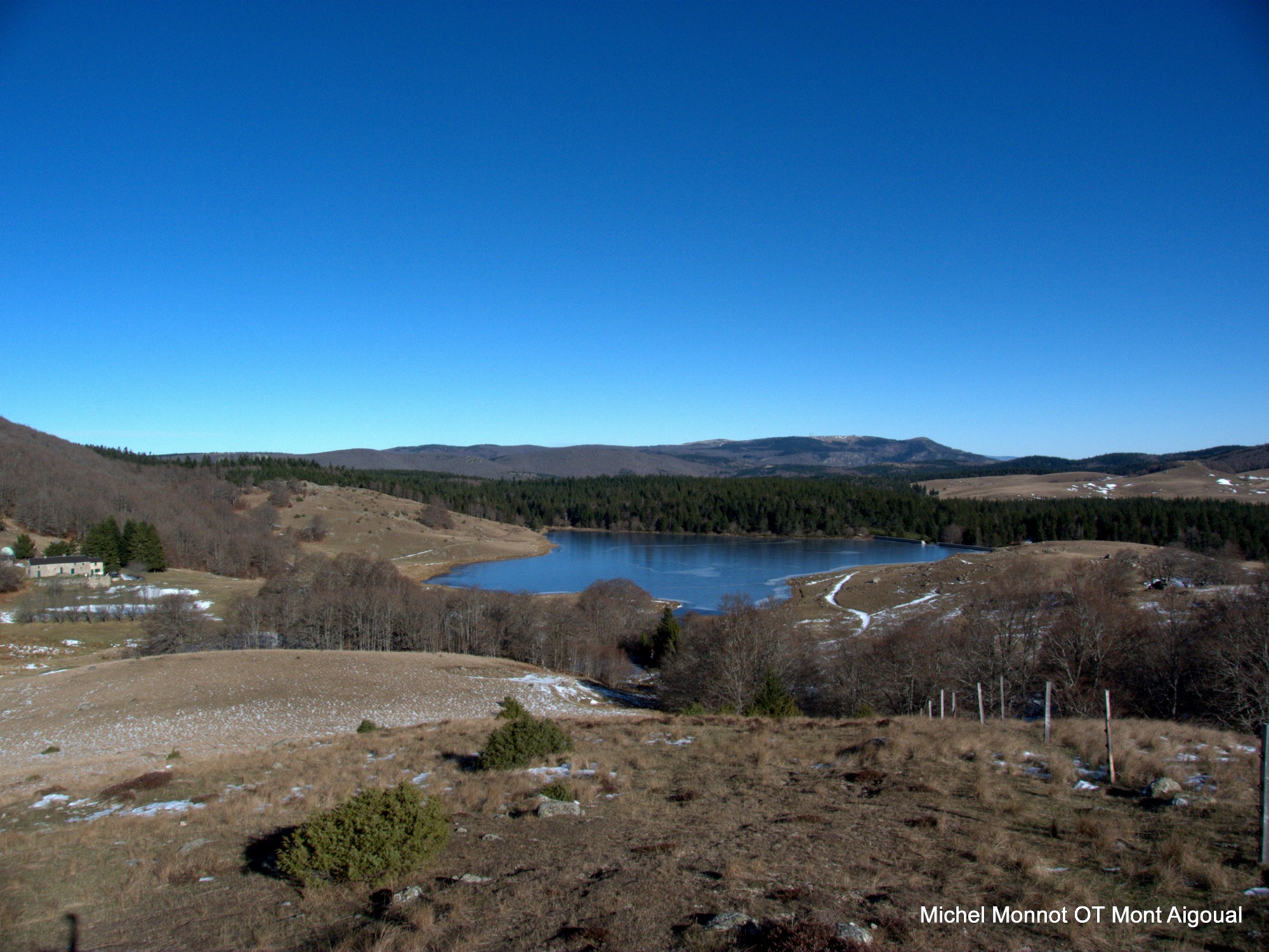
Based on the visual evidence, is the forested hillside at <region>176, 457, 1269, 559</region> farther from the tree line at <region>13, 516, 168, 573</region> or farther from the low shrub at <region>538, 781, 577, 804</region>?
the low shrub at <region>538, 781, 577, 804</region>

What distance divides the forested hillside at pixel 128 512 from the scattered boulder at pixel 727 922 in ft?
304

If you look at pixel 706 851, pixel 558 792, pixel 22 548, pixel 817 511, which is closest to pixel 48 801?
pixel 558 792

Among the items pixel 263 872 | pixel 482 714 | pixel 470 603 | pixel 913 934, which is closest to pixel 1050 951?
pixel 913 934

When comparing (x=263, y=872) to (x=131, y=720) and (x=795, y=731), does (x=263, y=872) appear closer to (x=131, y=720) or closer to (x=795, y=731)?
(x=795, y=731)

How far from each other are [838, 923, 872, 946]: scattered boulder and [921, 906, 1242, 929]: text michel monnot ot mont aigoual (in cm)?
83

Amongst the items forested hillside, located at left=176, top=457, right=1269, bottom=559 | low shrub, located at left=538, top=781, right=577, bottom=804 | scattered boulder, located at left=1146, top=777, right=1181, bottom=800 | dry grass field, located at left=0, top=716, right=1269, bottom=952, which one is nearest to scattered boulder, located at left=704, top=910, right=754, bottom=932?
dry grass field, located at left=0, top=716, right=1269, bottom=952

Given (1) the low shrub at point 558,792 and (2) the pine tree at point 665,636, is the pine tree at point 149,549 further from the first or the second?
(1) the low shrub at point 558,792

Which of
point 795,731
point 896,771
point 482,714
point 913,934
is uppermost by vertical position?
point 913,934

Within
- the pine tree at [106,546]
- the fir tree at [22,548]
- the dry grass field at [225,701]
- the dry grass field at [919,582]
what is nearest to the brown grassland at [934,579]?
the dry grass field at [919,582]

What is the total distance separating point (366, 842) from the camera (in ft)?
27.0

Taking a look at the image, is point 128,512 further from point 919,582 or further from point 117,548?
point 919,582

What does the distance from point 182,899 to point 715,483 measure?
600 feet

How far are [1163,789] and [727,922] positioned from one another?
25.7 ft

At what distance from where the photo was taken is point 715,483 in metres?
189
